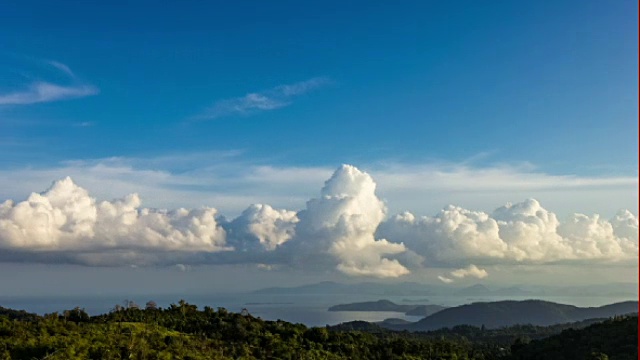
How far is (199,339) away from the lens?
6856 centimetres

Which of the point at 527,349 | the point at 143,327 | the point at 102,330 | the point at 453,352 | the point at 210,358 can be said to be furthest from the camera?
the point at 527,349

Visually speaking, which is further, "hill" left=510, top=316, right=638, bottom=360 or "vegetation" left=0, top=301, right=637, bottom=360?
"hill" left=510, top=316, right=638, bottom=360

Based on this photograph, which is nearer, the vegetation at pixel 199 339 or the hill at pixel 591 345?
the vegetation at pixel 199 339

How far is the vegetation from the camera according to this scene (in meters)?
51.9

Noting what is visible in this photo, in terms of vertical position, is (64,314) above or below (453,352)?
above

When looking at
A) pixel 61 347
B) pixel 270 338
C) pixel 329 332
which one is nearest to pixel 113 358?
pixel 61 347

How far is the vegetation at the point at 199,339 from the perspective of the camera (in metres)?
51.9

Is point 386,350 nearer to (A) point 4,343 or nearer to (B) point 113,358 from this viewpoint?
(B) point 113,358

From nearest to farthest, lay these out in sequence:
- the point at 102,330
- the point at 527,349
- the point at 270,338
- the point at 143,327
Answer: the point at 102,330 → the point at 143,327 → the point at 270,338 → the point at 527,349

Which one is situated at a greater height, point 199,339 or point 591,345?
point 199,339

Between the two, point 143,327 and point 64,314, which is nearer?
point 143,327

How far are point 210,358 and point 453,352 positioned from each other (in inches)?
2038

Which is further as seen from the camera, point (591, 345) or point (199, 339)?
point (591, 345)

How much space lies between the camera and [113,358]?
49.7m
